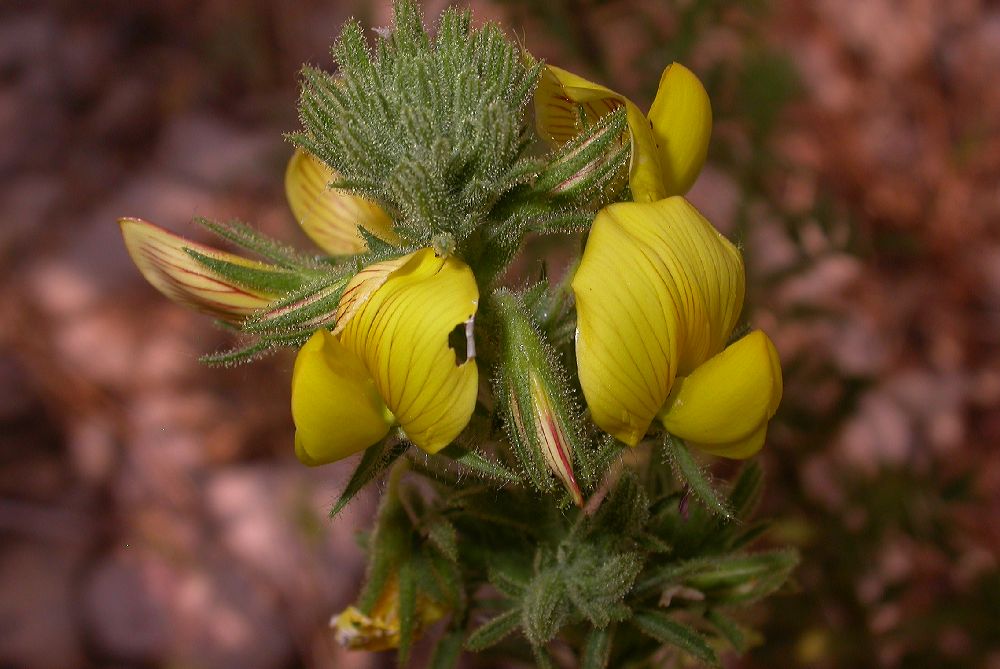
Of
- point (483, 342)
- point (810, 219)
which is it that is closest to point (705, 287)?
point (483, 342)

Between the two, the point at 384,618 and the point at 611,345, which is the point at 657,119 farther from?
the point at 384,618

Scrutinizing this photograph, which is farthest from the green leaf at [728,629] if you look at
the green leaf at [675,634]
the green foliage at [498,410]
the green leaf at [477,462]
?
the green leaf at [477,462]

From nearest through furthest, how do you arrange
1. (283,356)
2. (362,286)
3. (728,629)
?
(362,286) < (728,629) < (283,356)

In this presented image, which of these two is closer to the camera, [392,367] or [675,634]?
[392,367]

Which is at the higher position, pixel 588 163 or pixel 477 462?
pixel 588 163

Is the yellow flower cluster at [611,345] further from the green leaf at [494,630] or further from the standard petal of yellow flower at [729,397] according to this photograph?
the green leaf at [494,630]

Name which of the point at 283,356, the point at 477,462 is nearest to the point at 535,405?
the point at 477,462
